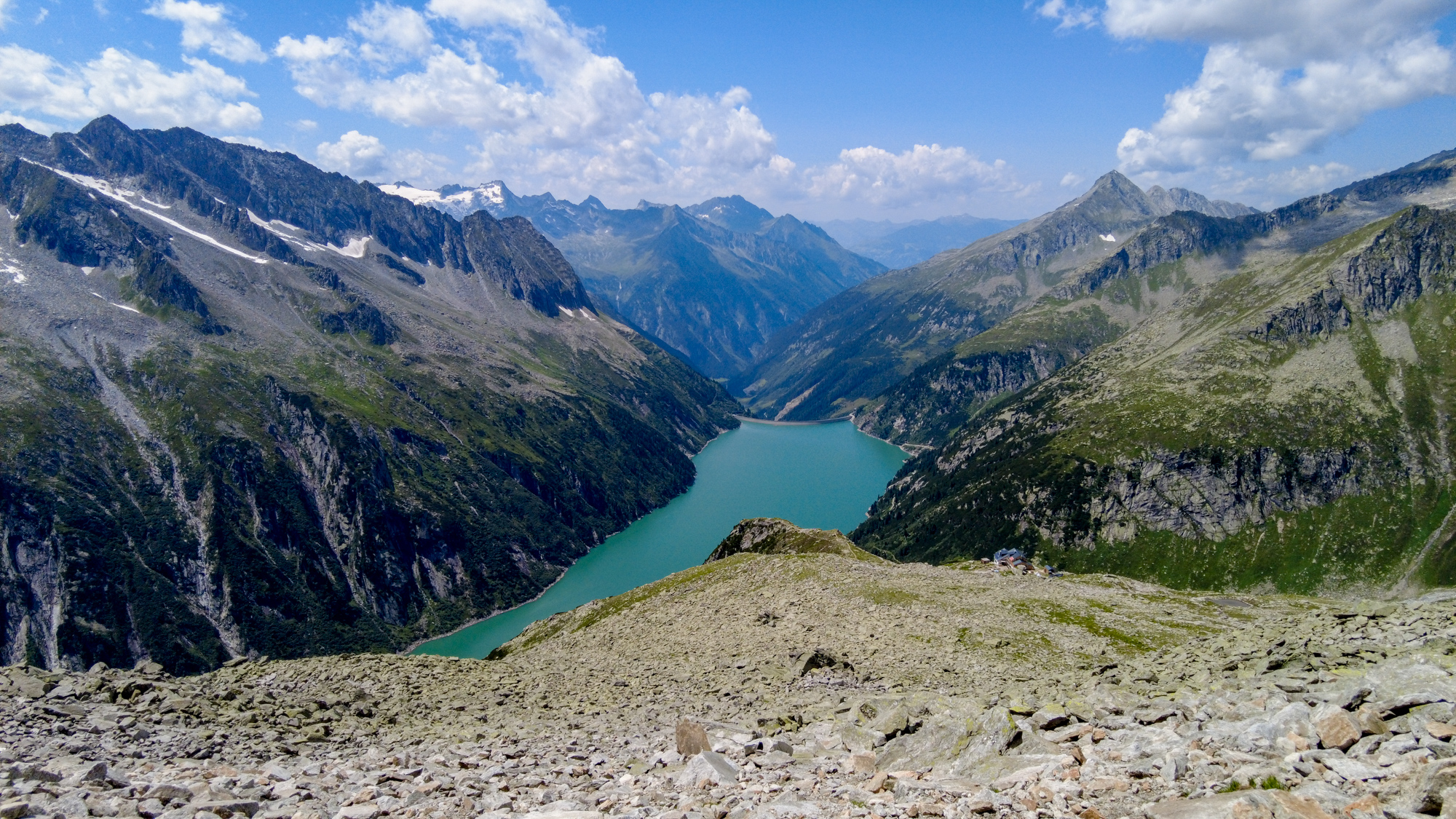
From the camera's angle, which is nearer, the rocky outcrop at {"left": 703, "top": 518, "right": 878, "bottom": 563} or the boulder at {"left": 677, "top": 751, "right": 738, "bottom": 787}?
the boulder at {"left": 677, "top": 751, "right": 738, "bottom": 787}

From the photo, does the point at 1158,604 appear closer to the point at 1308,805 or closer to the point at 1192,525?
the point at 1308,805

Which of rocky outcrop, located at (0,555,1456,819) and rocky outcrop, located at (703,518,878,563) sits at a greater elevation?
rocky outcrop, located at (0,555,1456,819)

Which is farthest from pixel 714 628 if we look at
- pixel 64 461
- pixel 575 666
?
pixel 64 461

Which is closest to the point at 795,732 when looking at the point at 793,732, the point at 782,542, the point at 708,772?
the point at 793,732

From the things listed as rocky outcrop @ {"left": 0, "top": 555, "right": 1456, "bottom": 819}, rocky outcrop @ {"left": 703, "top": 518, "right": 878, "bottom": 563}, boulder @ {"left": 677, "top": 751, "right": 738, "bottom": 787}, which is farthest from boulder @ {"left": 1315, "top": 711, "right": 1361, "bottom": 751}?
rocky outcrop @ {"left": 703, "top": 518, "right": 878, "bottom": 563}

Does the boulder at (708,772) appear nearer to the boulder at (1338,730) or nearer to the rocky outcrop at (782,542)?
the boulder at (1338,730)

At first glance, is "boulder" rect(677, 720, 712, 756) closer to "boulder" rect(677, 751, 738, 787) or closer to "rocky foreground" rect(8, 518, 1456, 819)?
"rocky foreground" rect(8, 518, 1456, 819)

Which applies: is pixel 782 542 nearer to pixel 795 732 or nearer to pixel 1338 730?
pixel 795 732

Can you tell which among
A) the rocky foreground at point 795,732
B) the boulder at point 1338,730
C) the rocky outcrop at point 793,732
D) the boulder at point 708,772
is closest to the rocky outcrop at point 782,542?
the rocky foreground at point 795,732
